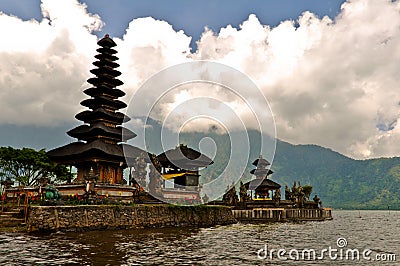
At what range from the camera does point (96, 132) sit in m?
53.3

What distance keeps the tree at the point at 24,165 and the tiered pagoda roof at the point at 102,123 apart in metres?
9.75

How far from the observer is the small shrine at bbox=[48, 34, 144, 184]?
5069 centimetres

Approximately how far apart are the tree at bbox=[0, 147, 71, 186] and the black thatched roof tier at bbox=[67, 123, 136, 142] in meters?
9.08

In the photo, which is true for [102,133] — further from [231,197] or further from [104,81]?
[231,197]

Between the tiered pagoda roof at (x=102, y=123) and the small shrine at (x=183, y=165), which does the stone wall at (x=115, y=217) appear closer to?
the small shrine at (x=183, y=165)

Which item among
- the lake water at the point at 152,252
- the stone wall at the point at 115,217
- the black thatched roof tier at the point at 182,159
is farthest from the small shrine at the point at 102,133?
the lake water at the point at 152,252

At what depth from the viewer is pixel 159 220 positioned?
4119 centimetres

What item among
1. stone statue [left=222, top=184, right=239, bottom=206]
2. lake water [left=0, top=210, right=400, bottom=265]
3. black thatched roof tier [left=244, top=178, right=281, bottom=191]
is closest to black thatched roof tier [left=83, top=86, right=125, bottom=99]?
stone statue [left=222, top=184, right=239, bottom=206]

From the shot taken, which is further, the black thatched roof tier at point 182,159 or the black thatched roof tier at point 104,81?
the black thatched roof tier at point 182,159

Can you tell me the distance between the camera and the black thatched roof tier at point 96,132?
53156 mm

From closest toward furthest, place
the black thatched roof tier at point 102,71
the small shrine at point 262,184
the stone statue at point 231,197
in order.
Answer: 1. the black thatched roof tier at point 102,71
2. the stone statue at point 231,197
3. the small shrine at point 262,184

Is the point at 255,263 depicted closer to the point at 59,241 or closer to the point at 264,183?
the point at 59,241

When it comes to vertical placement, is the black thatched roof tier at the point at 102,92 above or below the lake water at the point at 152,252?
above

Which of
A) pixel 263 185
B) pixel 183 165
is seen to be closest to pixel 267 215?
pixel 263 185
